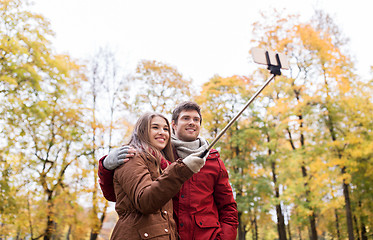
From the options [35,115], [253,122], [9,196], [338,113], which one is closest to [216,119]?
[253,122]

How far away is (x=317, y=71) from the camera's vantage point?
14.4m

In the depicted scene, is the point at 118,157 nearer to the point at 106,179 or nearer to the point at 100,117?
the point at 106,179

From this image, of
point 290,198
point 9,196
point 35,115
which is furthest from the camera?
point 290,198

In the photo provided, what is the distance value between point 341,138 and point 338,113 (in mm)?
1041

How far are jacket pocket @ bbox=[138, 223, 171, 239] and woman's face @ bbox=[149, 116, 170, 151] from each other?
2.03 feet

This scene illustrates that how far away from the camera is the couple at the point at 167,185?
1968mm

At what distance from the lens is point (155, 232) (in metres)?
2.00

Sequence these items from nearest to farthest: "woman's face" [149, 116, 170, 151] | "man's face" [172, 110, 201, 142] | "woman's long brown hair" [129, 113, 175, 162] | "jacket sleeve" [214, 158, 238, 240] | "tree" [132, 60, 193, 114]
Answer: "woman's long brown hair" [129, 113, 175, 162], "woman's face" [149, 116, 170, 151], "jacket sleeve" [214, 158, 238, 240], "man's face" [172, 110, 201, 142], "tree" [132, 60, 193, 114]

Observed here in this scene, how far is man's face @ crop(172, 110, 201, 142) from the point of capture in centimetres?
303

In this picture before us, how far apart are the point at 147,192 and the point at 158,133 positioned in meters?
0.62

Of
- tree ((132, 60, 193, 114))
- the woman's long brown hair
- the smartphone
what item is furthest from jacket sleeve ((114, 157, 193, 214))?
tree ((132, 60, 193, 114))

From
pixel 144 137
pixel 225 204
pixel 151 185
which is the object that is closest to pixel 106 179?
pixel 144 137

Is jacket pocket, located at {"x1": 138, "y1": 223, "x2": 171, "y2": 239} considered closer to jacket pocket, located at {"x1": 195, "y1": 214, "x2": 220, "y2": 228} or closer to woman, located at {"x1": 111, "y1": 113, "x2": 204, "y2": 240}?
woman, located at {"x1": 111, "y1": 113, "x2": 204, "y2": 240}

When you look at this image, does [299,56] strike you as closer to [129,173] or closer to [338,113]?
[338,113]
